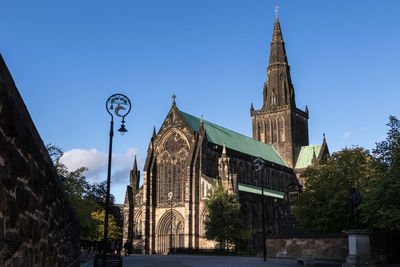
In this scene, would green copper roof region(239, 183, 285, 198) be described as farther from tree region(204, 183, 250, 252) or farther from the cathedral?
tree region(204, 183, 250, 252)

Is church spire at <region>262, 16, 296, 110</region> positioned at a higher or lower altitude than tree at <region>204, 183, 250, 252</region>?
higher

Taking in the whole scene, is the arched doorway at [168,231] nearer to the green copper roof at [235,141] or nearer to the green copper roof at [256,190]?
the green copper roof at [256,190]

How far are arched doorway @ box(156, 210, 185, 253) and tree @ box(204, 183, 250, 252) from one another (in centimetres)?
666

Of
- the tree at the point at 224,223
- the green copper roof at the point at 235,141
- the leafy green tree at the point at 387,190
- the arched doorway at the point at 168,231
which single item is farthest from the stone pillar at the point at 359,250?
the green copper roof at the point at 235,141

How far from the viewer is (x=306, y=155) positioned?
7912 cm

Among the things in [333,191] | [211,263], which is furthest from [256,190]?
[211,263]

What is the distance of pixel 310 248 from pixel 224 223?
1716 centimetres

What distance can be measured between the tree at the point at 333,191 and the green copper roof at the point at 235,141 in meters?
20.8

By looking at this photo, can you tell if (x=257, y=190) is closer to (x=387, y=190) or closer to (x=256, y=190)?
(x=256, y=190)

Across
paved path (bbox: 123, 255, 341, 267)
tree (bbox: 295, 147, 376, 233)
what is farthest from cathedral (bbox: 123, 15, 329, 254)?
paved path (bbox: 123, 255, 341, 267)

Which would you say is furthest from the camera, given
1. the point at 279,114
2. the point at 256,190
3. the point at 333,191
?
the point at 279,114

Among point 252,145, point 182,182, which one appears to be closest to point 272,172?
point 252,145

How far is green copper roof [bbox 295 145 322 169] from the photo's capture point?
254 ft

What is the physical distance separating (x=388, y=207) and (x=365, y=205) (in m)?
2.03
